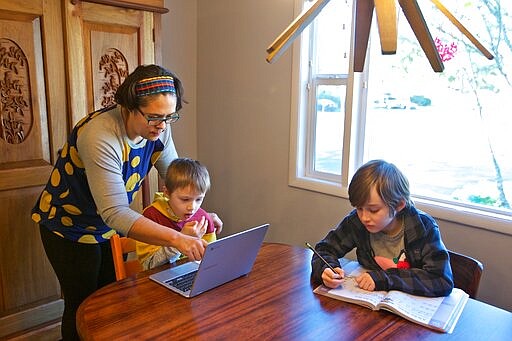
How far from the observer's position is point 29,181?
200 centimetres

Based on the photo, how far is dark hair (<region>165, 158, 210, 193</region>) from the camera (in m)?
1.55

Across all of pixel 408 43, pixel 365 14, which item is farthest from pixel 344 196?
pixel 365 14


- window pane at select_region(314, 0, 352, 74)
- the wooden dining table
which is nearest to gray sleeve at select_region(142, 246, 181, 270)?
the wooden dining table

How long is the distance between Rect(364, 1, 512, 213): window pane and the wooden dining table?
826 mm

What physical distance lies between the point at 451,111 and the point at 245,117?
123cm

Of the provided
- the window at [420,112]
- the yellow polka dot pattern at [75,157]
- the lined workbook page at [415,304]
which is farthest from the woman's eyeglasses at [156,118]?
the window at [420,112]

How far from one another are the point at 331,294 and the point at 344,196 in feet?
3.33

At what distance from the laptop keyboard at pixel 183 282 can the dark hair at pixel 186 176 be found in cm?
31

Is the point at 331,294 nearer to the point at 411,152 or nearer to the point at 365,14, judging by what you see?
the point at 365,14

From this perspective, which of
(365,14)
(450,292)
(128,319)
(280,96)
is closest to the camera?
(365,14)

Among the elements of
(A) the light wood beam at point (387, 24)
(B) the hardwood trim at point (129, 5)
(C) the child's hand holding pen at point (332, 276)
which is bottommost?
(C) the child's hand holding pen at point (332, 276)

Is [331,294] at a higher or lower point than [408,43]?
lower

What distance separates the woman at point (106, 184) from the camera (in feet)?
4.57

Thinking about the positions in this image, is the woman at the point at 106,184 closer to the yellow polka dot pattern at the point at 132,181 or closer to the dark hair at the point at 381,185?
the yellow polka dot pattern at the point at 132,181
